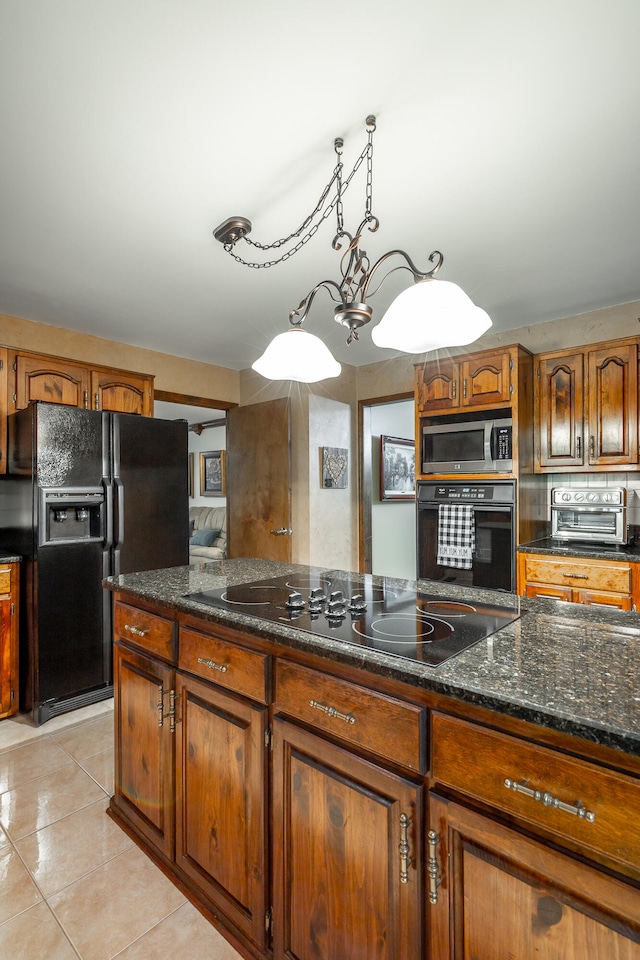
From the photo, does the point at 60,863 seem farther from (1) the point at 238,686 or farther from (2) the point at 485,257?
(2) the point at 485,257

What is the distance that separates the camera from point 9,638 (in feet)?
9.50

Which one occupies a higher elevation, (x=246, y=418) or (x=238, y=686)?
(x=246, y=418)

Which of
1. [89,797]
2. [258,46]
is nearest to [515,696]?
[258,46]

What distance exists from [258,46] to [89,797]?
2.83 meters

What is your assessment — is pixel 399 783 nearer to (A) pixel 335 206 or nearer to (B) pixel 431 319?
(B) pixel 431 319

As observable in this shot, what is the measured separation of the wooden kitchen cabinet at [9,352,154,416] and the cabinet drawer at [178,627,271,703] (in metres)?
2.39

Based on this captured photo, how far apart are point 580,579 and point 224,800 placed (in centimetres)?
227

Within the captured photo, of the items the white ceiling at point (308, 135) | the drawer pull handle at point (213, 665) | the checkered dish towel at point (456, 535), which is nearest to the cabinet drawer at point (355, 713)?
the drawer pull handle at point (213, 665)

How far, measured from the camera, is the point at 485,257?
254cm

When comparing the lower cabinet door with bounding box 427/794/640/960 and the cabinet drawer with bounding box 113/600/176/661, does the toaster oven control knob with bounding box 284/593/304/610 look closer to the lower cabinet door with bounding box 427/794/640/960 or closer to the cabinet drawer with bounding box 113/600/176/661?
the cabinet drawer with bounding box 113/600/176/661

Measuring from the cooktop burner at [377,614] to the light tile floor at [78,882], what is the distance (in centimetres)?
100

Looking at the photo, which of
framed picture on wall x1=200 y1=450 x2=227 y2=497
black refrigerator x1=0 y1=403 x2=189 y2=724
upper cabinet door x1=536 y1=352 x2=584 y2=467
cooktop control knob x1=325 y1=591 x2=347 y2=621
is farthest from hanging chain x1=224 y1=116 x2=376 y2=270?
framed picture on wall x1=200 y1=450 x2=227 y2=497

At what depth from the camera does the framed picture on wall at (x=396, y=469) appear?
16.2 ft

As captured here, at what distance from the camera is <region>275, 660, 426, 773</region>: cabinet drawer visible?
3.23 ft
